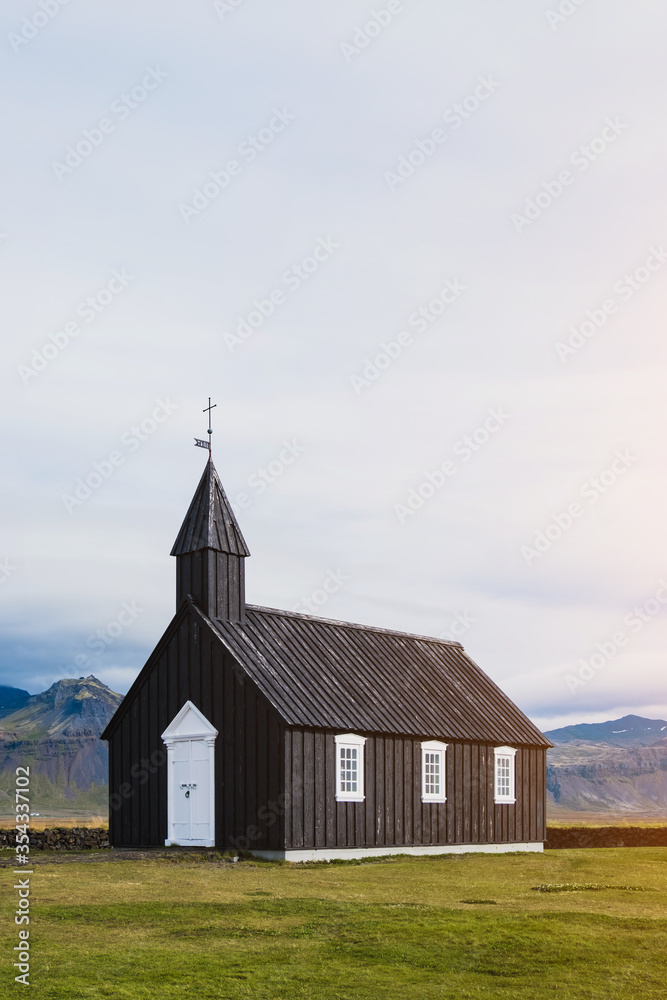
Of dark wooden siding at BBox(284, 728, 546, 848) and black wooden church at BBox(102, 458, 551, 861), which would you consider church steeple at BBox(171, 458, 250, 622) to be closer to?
black wooden church at BBox(102, 458, 551, 861)

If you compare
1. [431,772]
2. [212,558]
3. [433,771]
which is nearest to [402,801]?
[431,772]

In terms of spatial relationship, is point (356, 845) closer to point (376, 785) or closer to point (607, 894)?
point (376, 785)

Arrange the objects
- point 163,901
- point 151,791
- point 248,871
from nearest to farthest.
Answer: point 163,901, point 248,871, point 151,791

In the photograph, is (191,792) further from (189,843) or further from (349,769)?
(349,769)

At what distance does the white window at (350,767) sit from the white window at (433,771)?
9.88 feet

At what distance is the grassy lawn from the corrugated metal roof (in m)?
7.81

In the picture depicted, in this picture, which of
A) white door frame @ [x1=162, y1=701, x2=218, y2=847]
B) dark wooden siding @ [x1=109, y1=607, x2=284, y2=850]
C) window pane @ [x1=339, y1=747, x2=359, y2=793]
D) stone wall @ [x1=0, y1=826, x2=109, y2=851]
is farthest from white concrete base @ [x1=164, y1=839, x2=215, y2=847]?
window pane @ [x1=339, y1=747, x2=359, y2=793]

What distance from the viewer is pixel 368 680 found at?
107 feet

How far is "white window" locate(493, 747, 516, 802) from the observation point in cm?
3522

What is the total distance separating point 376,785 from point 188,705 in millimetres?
5737

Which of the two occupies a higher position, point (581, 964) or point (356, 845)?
point (581, 964)

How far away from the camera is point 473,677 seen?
3872 centimetres

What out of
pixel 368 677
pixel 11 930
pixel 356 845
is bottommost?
pixel 356 845

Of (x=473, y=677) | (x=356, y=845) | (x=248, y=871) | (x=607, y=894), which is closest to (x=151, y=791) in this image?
(x=356, y=845)
